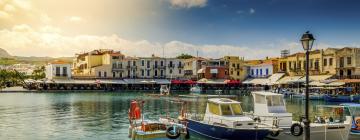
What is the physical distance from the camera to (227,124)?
2516cm

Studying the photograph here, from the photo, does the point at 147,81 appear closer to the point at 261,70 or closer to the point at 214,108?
the point at 261,70

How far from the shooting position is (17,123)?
38.3 m

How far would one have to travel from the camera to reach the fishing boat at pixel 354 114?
26.2 metres

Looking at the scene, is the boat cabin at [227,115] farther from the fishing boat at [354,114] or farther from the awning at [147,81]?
the awning at [147,81]

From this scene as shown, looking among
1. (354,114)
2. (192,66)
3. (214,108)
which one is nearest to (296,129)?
(354,114)

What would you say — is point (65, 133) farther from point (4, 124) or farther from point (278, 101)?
point (278, 101)

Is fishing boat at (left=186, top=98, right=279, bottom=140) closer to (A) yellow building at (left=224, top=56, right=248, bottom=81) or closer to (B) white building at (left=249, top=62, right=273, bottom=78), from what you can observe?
(B) white building at (left=249, top=62, right=273, bottom=78)

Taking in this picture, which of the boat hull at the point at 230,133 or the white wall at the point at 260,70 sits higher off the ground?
the white wall at the point at 260,70

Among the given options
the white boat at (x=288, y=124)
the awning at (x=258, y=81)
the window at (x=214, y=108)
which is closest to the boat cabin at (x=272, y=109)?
the white boat at (x=288, y=124)

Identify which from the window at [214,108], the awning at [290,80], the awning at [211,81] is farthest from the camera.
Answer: the awning at [211,81]

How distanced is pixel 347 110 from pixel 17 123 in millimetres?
29522

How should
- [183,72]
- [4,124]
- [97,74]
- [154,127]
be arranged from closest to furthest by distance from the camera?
[154,127]
[4,124]
[97,74]
[183,72]

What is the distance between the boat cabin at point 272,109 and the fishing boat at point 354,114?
Result: 3.90m

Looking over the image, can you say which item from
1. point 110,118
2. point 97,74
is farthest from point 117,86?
point 110,118
